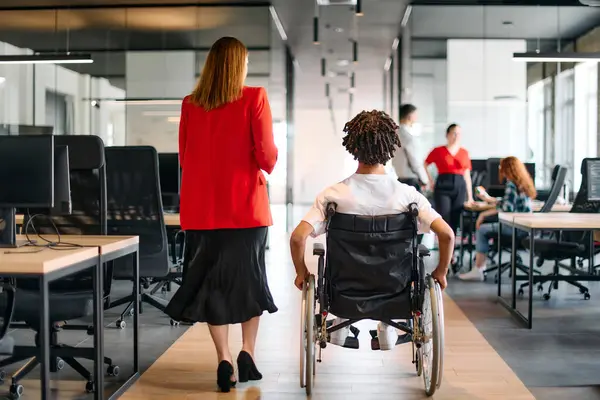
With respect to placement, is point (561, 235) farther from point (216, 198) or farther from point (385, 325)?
point (216, 198)

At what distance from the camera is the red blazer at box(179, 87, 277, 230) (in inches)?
116

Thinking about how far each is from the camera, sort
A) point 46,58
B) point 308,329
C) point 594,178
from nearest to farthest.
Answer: point 308,329 → point 594,178 → point 46,58

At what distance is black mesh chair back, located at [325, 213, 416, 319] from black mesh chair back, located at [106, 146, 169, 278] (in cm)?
165

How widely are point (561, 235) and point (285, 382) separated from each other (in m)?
3.21

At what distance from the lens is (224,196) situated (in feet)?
9.65

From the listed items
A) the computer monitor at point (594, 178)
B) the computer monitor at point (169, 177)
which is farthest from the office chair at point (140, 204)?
the computer monitor at point (594, 178)

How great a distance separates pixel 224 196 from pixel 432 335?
3.36 ft

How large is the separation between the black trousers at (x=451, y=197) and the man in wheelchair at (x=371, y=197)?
3.65 metres

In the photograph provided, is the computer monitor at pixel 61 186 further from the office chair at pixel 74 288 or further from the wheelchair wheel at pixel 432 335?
the wheelchair wheel at pixel 432 335

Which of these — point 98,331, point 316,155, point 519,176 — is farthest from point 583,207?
point 316,155

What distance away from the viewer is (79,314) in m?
2.79

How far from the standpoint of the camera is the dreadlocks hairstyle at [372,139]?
2793mm

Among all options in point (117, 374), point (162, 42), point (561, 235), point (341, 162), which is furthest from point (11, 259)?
point (341, 162)

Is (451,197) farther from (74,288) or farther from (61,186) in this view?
(61,186)
